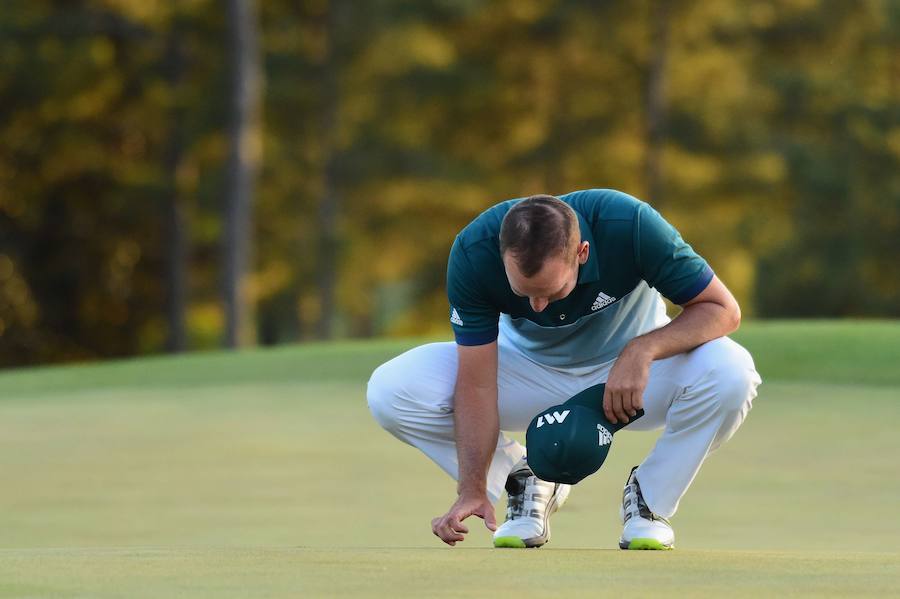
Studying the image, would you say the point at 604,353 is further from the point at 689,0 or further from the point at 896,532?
the point at 689,0

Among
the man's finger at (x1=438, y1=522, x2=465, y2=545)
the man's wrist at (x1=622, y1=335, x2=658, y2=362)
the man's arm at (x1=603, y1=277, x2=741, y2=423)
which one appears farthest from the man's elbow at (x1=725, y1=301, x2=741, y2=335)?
the man's finger at (x1=438, y1=522, x2=465, y2=545)

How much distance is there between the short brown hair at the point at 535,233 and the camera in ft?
10.8

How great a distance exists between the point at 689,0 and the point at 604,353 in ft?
67.3

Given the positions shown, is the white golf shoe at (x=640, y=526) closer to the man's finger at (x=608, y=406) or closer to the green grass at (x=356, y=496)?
the green grass at (x=356, y=496)

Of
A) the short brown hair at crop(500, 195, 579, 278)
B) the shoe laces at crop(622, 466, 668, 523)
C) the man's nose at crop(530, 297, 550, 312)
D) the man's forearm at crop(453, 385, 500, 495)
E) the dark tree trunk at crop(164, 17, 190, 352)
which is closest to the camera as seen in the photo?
the short brown hair at crop(500, 195, 579, 278)

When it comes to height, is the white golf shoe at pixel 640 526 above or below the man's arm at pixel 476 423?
below

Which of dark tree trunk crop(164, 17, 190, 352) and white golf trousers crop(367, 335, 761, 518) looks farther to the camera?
dark tree trunk crop(164, 17, 190, 352)

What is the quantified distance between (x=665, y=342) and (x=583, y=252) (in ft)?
1.15

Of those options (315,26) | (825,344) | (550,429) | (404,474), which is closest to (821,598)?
(550,429)

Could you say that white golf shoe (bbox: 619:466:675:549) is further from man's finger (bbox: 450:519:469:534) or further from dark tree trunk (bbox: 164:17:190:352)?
dark tree trunk (bbox: 164:17:190:352)

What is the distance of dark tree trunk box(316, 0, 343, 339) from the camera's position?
870 inches

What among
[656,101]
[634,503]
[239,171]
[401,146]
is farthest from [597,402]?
[656,101]

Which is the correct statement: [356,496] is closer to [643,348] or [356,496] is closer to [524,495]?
[524,495]

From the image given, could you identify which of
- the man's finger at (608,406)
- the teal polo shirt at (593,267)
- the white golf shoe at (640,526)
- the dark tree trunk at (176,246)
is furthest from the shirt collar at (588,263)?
the dark tree trunk at (176,246)
